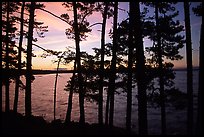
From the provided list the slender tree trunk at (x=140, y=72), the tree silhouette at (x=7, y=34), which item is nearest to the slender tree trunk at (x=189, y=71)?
the slender tree trunk at (x=140, y=72)

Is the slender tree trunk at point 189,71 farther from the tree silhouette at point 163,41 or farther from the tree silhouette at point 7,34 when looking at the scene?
the tree silhouette at point 7,34

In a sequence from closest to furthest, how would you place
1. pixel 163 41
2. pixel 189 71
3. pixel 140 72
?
1. pixel 140 72
2. pixel 189 71
3. pixel 163 41

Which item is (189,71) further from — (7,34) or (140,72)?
(7,34)

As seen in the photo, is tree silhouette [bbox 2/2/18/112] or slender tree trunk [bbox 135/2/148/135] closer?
slender tree trunk [bbox 135/2/148/135]

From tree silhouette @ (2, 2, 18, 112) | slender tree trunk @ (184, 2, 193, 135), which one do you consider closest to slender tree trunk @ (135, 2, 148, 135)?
slender tree trunk @ (184, 2, 193, 135)

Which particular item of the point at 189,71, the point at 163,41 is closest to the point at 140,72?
the point at 189,71

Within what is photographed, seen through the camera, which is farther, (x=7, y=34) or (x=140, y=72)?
(x=7, y=34)

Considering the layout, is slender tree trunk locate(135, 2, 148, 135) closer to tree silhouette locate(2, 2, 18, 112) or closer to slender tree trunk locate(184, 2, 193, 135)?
slender tree trunk locate(184, 2, 193, 135)

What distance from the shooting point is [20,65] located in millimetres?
19047

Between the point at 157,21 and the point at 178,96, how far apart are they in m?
6.79

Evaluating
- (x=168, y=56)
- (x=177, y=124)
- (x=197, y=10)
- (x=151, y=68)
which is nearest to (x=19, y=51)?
(x=151, y=68)

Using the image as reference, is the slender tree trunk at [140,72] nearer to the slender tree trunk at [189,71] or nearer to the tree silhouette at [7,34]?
the slender tree trunk at [189,71]

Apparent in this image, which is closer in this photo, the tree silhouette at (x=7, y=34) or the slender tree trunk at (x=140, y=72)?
the slender tree trunk at (x=140, y=72)

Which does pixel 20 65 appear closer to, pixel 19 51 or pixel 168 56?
pixel 19 51
